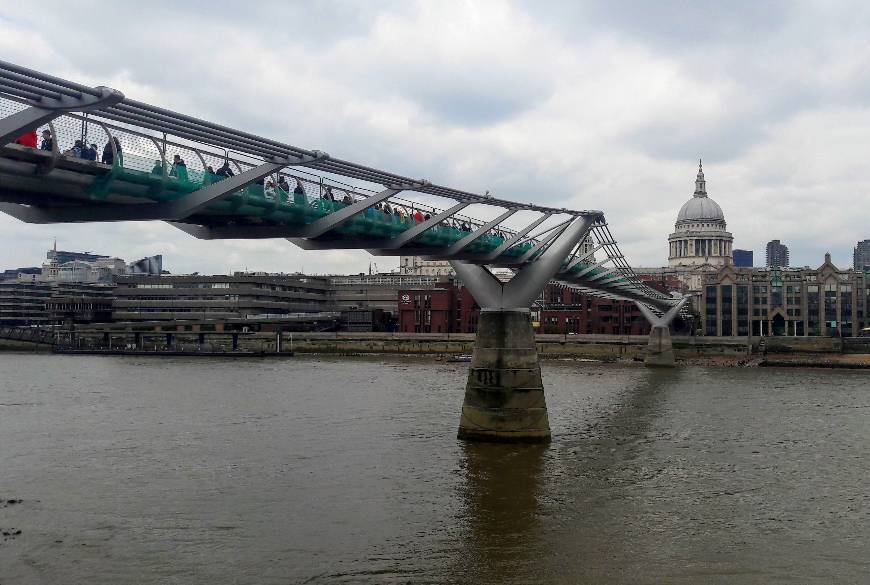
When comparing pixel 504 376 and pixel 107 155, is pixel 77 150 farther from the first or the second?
pixel 504 376

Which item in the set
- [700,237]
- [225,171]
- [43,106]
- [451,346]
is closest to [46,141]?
[43,106]

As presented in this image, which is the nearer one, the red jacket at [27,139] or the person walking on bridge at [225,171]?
the red jacket at [27,139]

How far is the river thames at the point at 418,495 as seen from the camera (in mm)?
16484

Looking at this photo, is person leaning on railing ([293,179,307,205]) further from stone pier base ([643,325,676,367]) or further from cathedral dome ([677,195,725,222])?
cathedral dome ([677,195,725,222])

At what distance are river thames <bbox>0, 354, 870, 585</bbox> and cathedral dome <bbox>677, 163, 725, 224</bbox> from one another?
148 metres

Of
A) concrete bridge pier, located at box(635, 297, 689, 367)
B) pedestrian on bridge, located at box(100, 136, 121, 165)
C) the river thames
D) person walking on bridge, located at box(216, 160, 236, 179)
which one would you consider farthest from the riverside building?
pedestrian on bridge, located at box(100, 136, 121, 165)

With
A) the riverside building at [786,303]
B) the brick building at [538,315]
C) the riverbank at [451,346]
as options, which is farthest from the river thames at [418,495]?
the riverside building at [786,303]

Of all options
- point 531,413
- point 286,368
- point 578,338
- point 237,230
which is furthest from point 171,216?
point 578,338

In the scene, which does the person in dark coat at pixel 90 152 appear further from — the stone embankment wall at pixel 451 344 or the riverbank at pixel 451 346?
the stone embankment wall at pixel 451 344

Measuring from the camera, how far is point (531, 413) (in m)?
30.3

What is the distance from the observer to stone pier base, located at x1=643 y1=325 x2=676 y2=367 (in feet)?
275

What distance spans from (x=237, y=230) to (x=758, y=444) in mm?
20601

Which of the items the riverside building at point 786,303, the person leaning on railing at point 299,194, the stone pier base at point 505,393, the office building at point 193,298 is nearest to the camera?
the person leaning on railing at point 299,194

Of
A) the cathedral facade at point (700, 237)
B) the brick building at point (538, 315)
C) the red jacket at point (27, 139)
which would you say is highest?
the cathedral facade at point (700, 237)
